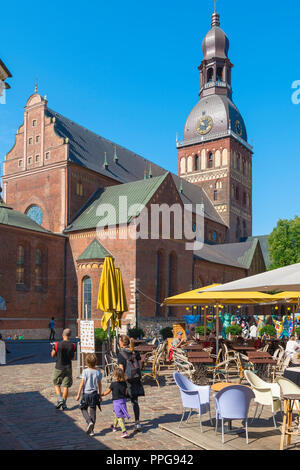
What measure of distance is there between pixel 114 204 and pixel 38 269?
7.48m

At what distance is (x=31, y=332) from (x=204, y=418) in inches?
965

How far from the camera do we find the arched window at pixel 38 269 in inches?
1317

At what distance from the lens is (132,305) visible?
31.9 meters

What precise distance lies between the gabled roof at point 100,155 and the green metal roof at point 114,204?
317 centimetres

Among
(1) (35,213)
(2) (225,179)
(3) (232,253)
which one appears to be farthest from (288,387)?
(2) (225,179)

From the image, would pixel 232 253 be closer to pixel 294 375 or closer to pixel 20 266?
pixel 20 266

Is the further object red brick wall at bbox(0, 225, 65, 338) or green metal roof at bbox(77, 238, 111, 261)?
green metal roof at bbox(77, 238, 111, 261)

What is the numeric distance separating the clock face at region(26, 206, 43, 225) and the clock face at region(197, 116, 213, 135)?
31.3 metres

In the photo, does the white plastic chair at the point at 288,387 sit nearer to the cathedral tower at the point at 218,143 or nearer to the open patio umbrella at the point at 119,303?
the open patio umbrella at the point at 119,303

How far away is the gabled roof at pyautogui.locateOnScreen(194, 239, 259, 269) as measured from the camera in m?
46.2

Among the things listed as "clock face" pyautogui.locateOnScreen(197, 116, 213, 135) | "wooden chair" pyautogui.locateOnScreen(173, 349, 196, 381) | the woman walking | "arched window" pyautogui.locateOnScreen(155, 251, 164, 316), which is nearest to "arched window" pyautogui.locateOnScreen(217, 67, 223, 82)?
"clock face" pyautogui.locateOnScreen(197, 116, 213, 135)

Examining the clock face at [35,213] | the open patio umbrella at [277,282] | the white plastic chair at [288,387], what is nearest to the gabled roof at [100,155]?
the clock face at [35,213]

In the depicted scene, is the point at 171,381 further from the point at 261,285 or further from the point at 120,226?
the point at 120,226

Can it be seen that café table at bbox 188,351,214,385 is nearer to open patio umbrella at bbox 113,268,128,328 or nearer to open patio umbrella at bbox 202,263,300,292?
open patio umbrella at bbox 202,263,300,292
